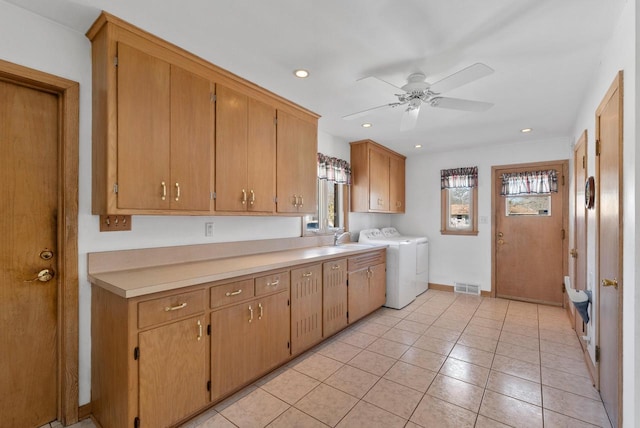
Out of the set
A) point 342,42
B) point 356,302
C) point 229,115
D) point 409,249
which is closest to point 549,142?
point 409,249

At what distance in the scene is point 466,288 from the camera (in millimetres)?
4945

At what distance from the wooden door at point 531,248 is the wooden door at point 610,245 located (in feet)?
8.51

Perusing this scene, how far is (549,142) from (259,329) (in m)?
4.75

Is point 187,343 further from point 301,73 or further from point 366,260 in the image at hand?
point 366,260

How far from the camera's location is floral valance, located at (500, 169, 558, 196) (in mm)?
4352

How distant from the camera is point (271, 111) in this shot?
281cm

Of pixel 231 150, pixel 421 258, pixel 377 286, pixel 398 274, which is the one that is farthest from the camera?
pixel 421 258

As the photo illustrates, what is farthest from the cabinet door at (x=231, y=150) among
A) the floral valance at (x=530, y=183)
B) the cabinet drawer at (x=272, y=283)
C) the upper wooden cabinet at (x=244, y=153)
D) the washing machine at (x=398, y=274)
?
the floral valance at (x=530, y=183)

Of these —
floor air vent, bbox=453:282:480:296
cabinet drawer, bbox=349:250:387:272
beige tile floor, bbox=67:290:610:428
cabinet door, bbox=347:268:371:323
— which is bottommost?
beige tile floor, bbox=67:290:610:428

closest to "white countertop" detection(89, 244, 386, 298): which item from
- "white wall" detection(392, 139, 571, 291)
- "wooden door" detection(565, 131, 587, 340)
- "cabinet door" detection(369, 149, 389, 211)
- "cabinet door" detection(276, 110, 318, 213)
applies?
"cabinet door" detection(276, 110, 318, 213)

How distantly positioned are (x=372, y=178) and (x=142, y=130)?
3247 millimetres

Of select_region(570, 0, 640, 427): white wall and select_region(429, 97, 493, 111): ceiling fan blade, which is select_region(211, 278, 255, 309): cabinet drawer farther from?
select_region(570, 0, 640, 427): white wall

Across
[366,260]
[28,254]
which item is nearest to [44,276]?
[28,254]

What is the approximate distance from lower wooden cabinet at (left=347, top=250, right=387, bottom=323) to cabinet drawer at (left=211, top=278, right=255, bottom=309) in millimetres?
1444
